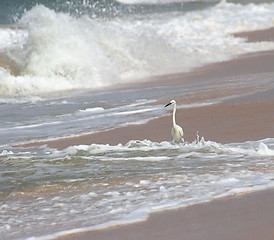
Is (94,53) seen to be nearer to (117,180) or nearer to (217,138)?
(217,138)

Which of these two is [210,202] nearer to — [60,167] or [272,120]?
[60,167]

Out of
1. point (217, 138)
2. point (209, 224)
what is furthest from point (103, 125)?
point (209, 224)

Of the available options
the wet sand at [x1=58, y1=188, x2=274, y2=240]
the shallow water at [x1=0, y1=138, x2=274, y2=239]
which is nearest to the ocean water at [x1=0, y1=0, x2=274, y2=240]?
the shallow water at [x1=0, y1=138, x2=274, y2=239]

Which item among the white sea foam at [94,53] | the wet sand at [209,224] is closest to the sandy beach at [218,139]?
the wet sand at [209,224]

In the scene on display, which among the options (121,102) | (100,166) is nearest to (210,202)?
(100,166)

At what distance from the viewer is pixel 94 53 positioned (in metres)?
17.2

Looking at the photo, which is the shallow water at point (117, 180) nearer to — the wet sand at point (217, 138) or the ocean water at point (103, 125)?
the ocean water at point (103, 125)

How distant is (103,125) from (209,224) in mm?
5089

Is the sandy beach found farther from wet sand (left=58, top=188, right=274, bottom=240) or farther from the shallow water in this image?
the shallow water

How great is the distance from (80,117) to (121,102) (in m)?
1.27

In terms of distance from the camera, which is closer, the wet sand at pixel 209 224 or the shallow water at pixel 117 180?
the wet sand at pixel 209 224

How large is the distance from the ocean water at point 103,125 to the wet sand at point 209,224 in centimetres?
16

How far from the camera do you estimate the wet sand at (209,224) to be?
167 inches

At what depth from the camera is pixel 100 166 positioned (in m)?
6.52
